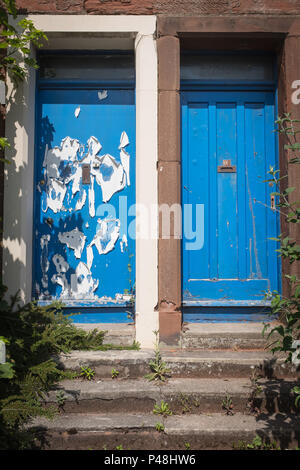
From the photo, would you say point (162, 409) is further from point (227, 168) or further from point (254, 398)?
point (227, 168)

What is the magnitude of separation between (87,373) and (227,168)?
272cm

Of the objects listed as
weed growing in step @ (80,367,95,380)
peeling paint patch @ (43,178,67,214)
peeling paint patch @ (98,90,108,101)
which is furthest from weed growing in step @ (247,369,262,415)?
peeling paint patch @ (98,90,108,101)

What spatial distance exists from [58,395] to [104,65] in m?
3.69

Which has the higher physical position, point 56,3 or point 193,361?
point 56,3

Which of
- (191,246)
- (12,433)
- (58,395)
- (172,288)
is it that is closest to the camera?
(12,433)

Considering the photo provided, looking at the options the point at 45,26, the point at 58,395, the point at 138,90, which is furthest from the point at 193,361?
the point at 45,26

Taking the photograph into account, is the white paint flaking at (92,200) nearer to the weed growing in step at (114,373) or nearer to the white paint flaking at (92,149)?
the white paint flaking at (92,149)

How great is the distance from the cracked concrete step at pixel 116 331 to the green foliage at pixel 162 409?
3.01ft

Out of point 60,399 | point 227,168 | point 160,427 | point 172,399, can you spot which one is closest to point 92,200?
point 227,168

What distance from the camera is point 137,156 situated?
3998mm

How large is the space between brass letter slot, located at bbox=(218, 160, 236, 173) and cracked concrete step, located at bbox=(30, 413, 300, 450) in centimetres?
266

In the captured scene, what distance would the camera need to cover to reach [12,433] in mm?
2629
